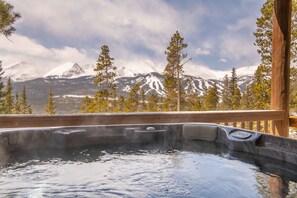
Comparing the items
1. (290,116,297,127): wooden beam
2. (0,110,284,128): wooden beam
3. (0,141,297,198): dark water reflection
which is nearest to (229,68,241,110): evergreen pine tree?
(290,116,297,127): wooden beam

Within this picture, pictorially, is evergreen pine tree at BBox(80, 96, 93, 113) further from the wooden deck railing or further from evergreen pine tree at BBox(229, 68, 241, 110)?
the wooden deck railing

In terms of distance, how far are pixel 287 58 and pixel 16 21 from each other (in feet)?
23.7

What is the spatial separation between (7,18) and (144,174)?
7427 mm

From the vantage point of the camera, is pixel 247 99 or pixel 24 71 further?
pixel 24 71

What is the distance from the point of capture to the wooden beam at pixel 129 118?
7.40ft

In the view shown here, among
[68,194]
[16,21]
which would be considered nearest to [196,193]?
[68,194]

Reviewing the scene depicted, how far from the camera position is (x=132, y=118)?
2.53 m

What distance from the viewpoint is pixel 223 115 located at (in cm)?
280

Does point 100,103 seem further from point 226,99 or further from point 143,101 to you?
point 226,99

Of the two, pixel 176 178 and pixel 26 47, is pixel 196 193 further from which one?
pixel 26 47

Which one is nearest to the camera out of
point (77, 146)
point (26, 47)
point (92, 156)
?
point (92, 156)

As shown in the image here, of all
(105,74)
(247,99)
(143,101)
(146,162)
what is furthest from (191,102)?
(146,162)

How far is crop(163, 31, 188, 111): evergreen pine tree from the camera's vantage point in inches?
655

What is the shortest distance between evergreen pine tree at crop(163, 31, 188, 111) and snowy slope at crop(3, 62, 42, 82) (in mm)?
112846
